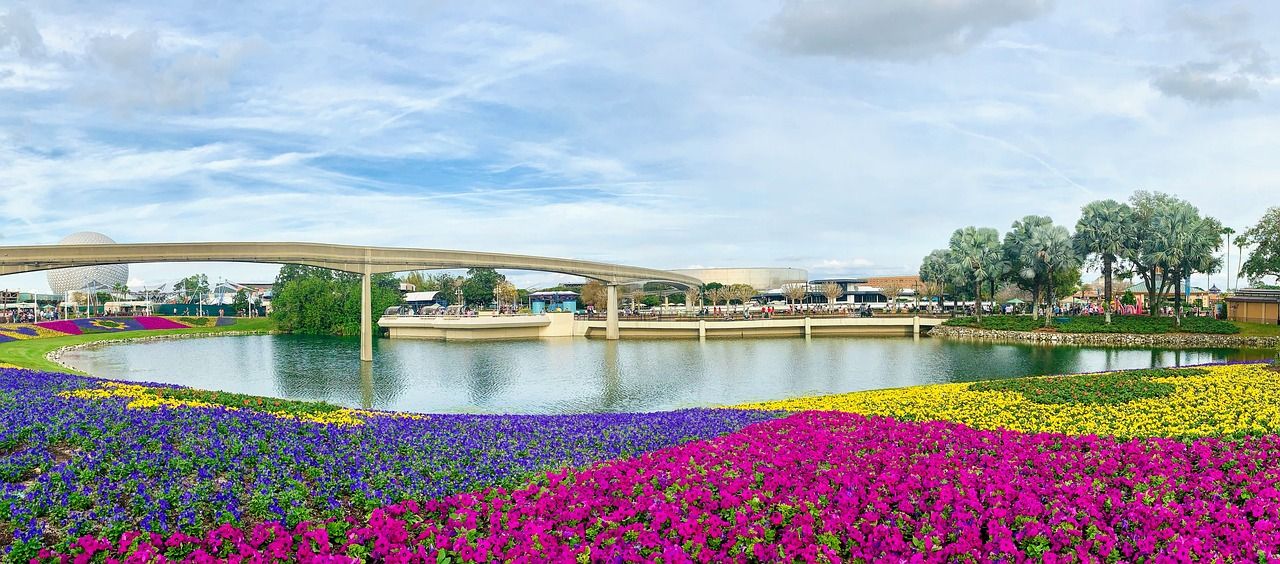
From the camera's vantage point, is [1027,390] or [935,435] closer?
[935,435]

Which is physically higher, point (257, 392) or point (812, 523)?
point (812, 523)

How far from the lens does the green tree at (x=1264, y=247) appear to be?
47406 millimetres

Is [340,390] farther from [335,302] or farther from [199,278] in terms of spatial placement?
[199,278]

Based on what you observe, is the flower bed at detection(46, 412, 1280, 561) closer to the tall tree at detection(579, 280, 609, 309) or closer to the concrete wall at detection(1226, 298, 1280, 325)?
the concrete wall at detection(1226, 298, 1280, 325)

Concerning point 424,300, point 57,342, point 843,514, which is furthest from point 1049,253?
point 424,300

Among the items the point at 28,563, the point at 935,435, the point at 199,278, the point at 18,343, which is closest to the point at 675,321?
the point at 18,343

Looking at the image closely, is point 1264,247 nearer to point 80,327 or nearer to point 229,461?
point 229,461

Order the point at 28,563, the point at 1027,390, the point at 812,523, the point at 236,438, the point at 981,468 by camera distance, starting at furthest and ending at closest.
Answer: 1. the point at 1027,390
2. the point at 236,438
3. the point at 981,468
4. the point at 812,523
5. the point at 28,563

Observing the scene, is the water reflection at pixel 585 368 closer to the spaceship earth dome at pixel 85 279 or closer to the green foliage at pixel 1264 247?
the green foliage at pixel 1264 247

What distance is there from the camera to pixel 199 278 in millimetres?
127812

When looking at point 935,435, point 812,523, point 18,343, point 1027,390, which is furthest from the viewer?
point 18,343

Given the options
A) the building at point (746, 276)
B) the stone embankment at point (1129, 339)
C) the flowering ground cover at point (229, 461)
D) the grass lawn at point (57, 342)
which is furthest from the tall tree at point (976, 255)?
the building at point (746, 276)

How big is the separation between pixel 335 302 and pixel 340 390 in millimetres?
49292

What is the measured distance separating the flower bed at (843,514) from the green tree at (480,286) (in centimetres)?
10693
